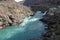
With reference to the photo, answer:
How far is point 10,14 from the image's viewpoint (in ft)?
122

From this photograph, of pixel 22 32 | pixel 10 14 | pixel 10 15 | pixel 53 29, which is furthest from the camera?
pixel 10 14

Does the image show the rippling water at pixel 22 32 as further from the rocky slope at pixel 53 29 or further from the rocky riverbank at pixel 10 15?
the rocky riverbank at pixel 10 15

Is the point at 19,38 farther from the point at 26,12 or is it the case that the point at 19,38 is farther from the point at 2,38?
the point at 26,12

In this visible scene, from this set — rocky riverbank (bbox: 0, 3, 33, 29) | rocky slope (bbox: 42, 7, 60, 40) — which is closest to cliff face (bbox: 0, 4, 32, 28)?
rocky riverbank (bbox: 0, 3, 33, 29)

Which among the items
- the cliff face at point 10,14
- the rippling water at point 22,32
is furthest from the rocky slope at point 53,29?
the cliff face at point 10,14

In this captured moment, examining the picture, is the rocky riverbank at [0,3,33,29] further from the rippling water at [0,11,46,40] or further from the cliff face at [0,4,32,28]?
the rippling water at [0,11,46,40]

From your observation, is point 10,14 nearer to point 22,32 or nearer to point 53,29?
point 22,32

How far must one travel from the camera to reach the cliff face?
33.5 metres

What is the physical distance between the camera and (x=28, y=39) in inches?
866

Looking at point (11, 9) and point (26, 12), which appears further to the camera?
point (26, 12)

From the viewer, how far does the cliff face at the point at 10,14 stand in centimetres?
3350

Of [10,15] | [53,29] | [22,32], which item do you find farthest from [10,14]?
[53,29]

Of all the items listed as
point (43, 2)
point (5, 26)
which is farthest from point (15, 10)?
point (43, 2)

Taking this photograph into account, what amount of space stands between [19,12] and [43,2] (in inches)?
895
